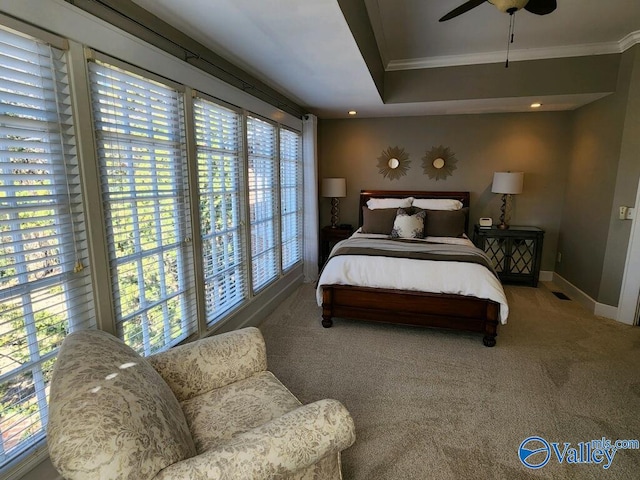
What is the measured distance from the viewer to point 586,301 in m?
3.75

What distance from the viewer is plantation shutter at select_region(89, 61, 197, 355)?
1672 mm

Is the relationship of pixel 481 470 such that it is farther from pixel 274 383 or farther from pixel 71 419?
pixel 71 419

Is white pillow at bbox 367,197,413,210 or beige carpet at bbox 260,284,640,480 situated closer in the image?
beige carpet at bbox 260,284,640,480

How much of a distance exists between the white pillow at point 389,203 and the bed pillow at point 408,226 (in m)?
0.47

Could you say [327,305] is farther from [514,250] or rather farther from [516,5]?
[514,250]

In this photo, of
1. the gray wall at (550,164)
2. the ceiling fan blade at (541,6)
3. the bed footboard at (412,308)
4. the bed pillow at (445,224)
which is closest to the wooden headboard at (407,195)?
the gray wall at (550,164)

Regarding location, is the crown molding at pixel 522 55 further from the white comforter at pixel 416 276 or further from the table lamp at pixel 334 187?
the white comforter at pixel 416 276

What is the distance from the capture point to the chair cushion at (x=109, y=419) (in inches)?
32.9

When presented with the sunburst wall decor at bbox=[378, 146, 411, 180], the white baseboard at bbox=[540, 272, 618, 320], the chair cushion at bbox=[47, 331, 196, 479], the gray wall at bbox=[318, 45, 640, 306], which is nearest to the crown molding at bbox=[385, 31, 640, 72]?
the gray wall at bbox=[318, 45, 640, 306]

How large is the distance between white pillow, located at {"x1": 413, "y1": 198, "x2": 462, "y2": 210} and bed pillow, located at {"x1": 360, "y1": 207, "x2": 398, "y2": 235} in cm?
38

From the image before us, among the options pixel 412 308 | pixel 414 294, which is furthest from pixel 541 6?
pixel 412 308

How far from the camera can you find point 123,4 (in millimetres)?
1695

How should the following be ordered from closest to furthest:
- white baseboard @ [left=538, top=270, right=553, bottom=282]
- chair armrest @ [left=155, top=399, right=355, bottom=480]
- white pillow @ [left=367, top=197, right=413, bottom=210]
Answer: chair armrest @ [left=155, top=399, right=355, bottom=480] → white pillow @ [left=367, top=197, right=413, bottom=210] → white baseboard @ [left=538, top=270, right=553, bottom=282]

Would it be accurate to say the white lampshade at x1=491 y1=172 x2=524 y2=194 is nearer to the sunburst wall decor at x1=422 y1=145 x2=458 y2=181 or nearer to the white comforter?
the sunburst wall decor at x1=422 y1=145 x2=458 y2=181
